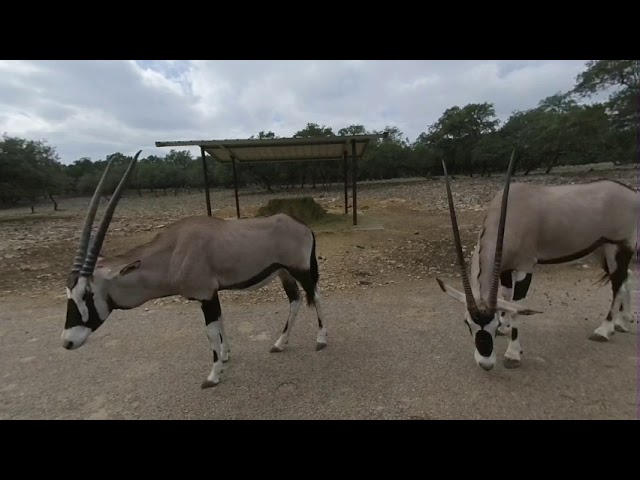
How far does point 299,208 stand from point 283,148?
2.69 meters

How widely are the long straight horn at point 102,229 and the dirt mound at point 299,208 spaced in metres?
11.2

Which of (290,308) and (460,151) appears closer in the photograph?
(290,308)

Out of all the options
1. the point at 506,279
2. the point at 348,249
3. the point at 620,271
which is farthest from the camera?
the point at 348,249

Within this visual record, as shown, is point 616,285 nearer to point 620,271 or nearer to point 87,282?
point 620,271

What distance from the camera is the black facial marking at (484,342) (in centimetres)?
324

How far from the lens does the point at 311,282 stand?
4484 millimetres

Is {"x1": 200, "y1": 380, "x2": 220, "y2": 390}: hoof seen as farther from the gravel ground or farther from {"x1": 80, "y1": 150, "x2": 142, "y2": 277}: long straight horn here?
{"x1": 80, "y1": 150, "x2": 142, "y2": 277}: long straight horn

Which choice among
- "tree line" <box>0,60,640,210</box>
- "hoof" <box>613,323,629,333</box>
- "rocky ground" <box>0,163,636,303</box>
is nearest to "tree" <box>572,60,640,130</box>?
"tree line" <box>0,60,640,210</box>

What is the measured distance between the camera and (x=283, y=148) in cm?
1367

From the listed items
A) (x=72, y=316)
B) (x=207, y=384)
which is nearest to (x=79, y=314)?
(x=72, y=316)

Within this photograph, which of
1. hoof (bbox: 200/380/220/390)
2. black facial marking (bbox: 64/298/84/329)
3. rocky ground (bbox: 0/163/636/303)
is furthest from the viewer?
rocky ground (bbox: 0/163/636/303)

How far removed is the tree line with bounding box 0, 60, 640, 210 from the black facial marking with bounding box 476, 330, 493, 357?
4070 millimetres

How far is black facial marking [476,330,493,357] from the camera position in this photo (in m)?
3.24

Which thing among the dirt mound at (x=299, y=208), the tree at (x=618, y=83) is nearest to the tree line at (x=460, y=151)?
the tree at (x=618, y=83)
